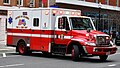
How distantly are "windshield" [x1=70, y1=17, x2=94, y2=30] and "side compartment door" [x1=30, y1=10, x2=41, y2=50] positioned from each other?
222cm

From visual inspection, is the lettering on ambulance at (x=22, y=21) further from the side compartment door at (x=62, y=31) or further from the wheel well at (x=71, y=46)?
the wheel well at (x=71, y=46)

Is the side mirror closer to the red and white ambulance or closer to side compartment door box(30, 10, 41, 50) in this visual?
the red and white ambulance

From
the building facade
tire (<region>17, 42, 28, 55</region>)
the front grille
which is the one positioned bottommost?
tire (<region>17, 42, 28, 55</region>)

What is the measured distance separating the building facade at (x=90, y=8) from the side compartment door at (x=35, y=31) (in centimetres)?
1918

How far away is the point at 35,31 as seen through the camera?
20.8 metres

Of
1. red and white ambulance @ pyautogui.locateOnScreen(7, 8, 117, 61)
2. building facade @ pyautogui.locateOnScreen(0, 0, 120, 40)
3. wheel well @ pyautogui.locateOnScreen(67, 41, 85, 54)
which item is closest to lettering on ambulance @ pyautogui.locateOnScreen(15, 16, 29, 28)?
red and white ambulance @ pyautogui.locateOnScreen(7, 8, 117, 61)

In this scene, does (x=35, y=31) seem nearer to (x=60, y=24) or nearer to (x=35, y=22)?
(x=35, y=22)

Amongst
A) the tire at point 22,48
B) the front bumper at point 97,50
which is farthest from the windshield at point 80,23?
the tire at point 22,48

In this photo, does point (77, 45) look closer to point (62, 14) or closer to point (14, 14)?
point (62, 14)

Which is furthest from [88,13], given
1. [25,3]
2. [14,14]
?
[14,14]

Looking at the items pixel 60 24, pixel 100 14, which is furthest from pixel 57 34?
pixel 100 14

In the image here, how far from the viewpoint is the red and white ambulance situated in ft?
60.0

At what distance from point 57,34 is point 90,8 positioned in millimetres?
31041

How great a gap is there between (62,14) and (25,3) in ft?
76.3
